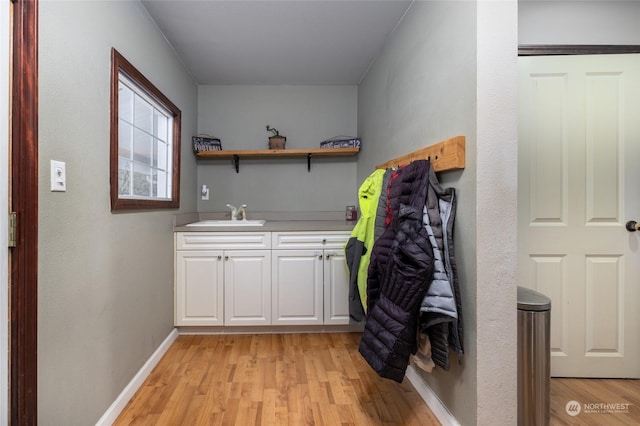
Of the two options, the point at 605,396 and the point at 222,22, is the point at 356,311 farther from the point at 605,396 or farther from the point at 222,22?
the point at 222,22

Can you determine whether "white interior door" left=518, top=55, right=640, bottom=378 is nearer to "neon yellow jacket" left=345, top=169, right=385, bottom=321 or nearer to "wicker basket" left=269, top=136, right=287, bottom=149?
"neon yellow jacket" left=345, top=169, right=385, bottom=321

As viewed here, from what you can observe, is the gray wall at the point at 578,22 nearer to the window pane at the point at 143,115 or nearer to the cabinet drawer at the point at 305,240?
the cabinet drawer at the point at 305,240

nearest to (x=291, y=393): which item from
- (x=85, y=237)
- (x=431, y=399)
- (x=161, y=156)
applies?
(x=431, y=399)

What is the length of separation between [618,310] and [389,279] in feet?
5.10

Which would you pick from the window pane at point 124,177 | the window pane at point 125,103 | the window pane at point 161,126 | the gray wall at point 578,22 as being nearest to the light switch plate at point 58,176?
the window pane at point 124,177

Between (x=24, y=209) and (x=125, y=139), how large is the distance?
3.13 ft

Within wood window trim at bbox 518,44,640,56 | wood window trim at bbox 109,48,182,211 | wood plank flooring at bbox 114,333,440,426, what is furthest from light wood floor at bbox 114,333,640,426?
wood window trim at bbox 518,44,640,56

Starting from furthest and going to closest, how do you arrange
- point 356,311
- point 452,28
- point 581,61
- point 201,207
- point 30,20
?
point 201,207
point 356,311
point 581,61
point 452,28
point 30,20

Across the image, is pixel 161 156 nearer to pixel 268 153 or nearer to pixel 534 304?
pixel 268 153

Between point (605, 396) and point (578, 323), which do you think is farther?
point (578, 323)

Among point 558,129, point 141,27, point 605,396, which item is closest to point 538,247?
point 558,129

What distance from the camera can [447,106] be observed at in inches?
56.1

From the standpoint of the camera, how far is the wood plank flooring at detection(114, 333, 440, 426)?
153 centimetres

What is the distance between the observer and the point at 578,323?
70.9 inches
